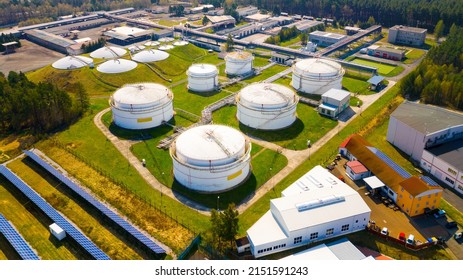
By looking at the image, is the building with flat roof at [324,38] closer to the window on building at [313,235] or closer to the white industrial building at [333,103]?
the white industrial building at [333,103]

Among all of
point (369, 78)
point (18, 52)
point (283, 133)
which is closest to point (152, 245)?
point (283, 133)

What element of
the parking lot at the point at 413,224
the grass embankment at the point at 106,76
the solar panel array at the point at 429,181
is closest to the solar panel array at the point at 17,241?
the parking lot at the point at 413,224

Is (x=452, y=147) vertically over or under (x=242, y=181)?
over

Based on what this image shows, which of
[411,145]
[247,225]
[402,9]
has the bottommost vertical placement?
[247,225]

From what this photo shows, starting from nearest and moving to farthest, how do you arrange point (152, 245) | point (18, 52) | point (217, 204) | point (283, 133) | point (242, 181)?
1. point (152, 245)
2. point (217, 204)
3. point (242, 181)
4. point (283, 133)
5. point (18, 52)

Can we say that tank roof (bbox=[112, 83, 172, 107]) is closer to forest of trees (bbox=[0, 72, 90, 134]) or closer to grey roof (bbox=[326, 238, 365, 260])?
forest of trees (bbox=[0, 72, 90, 134])

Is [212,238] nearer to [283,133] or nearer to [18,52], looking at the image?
[283,133]

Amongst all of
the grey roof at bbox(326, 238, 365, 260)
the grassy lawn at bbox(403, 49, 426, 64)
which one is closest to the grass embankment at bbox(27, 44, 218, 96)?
the grey roof at bbox(326, 238, 365, 260)
